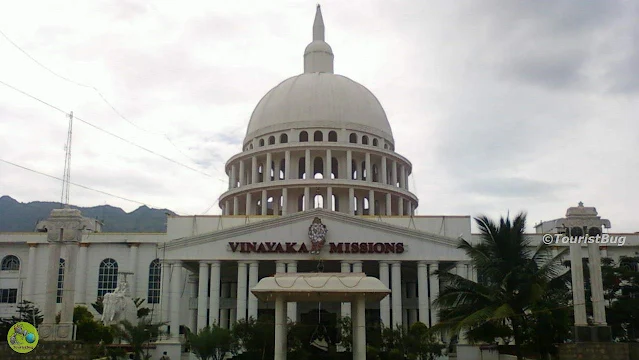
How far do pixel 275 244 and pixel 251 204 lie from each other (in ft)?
54.8

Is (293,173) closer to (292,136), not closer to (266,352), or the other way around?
(292,136)

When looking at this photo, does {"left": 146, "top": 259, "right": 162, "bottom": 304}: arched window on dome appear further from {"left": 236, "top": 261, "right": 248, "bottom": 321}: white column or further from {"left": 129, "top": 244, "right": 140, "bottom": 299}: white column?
{"left": 236, "top": 261, "right": 248, "bottom": 321}: white column

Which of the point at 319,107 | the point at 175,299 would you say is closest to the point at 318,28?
the point at 319,107

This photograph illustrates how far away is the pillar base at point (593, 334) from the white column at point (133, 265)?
→ 51.1m

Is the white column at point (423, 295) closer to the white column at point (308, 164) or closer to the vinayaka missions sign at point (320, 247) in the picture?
the vinayaka missions sign at point (320, 247)

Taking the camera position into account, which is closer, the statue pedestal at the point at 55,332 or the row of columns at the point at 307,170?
the statue pedestal at the point at 55,332

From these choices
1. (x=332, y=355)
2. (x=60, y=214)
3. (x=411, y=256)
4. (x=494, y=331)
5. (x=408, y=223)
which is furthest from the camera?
(x=408, y=223)

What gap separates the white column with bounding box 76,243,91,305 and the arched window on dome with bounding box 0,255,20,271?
312 inches

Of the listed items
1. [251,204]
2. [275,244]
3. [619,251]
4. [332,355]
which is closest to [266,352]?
[332,355]

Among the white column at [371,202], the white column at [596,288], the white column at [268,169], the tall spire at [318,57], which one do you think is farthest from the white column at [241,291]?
the tall spire at [318,57]

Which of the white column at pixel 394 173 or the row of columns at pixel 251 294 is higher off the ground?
the white column at pixel 394 173

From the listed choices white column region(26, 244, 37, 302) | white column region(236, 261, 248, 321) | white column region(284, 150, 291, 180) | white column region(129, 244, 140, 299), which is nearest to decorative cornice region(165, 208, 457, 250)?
white column region(236, 261, 248, 321)

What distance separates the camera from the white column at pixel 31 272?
7012 cm

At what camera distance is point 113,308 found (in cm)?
5031
